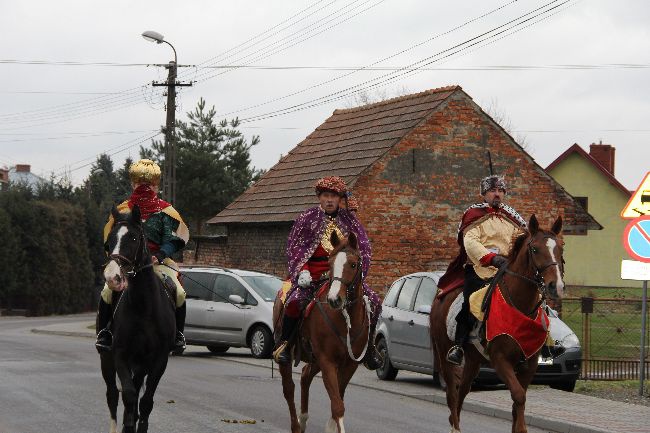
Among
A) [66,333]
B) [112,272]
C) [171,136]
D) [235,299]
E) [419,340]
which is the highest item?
[171,136]

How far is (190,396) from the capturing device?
16312 millimetres

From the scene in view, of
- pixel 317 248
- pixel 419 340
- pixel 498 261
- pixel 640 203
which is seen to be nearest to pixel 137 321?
pixel 317 248

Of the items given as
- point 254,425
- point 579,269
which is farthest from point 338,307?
point 579,269

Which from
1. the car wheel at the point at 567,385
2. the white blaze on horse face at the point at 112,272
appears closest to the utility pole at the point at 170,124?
the car wheel at the point at 567,385

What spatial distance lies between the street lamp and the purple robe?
2380 cm

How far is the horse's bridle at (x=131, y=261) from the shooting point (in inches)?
399

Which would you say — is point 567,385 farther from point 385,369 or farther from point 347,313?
point 347,313

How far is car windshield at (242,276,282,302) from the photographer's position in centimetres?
2595

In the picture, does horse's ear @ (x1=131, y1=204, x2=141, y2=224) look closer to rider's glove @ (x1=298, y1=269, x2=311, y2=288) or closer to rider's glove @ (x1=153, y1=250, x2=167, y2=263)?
rider's glove @ (x1=153, y1=250, x2=167, y2=263)

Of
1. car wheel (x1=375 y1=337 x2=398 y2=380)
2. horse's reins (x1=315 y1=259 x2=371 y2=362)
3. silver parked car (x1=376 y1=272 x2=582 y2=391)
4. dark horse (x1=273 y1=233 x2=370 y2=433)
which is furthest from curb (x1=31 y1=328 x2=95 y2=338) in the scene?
horse's reins (x1=315 y1=259 x2=371 y2=362)

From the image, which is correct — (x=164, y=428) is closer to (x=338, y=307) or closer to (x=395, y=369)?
(x=338, y=307)

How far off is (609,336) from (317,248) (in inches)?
472

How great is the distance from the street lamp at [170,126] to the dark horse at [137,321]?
80.3 feet

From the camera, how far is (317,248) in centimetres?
1165
